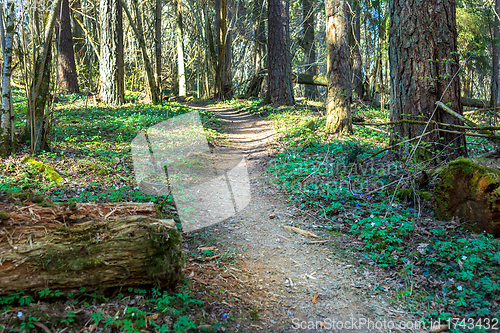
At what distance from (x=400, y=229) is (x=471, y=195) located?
89 centimetres

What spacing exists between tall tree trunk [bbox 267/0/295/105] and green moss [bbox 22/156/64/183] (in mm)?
9304

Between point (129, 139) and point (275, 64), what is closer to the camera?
point (129, 139)

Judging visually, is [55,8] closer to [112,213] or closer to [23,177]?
[23,177]

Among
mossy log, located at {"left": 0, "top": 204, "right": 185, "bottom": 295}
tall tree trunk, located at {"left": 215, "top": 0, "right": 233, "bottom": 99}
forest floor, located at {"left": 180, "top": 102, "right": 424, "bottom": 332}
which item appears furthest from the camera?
tall tree trunk, located at {"left": 215, "top": 0, "right": 233, "bottom": 99}

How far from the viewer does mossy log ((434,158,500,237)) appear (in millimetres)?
3520

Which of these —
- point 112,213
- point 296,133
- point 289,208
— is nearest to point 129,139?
point 296,133

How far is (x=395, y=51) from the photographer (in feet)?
18.0

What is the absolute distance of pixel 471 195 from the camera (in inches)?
146

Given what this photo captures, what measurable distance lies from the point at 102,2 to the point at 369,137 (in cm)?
1042

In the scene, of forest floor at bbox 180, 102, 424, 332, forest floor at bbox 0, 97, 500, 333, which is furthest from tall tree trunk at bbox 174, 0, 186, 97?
forest floor at bbox 180, 102, 424, 332

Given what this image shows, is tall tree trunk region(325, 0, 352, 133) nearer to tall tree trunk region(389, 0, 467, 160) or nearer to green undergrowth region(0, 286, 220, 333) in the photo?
tall tree trunk region(389, 0, 467, 160)

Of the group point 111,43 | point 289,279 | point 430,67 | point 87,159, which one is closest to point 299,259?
point 289,279

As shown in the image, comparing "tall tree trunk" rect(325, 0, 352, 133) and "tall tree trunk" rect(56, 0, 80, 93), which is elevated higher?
"tall tree trunk" rect(56, 0, 80, 93)

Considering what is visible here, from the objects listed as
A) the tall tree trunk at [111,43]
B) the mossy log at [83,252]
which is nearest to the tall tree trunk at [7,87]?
the mossy log at [83,252]
